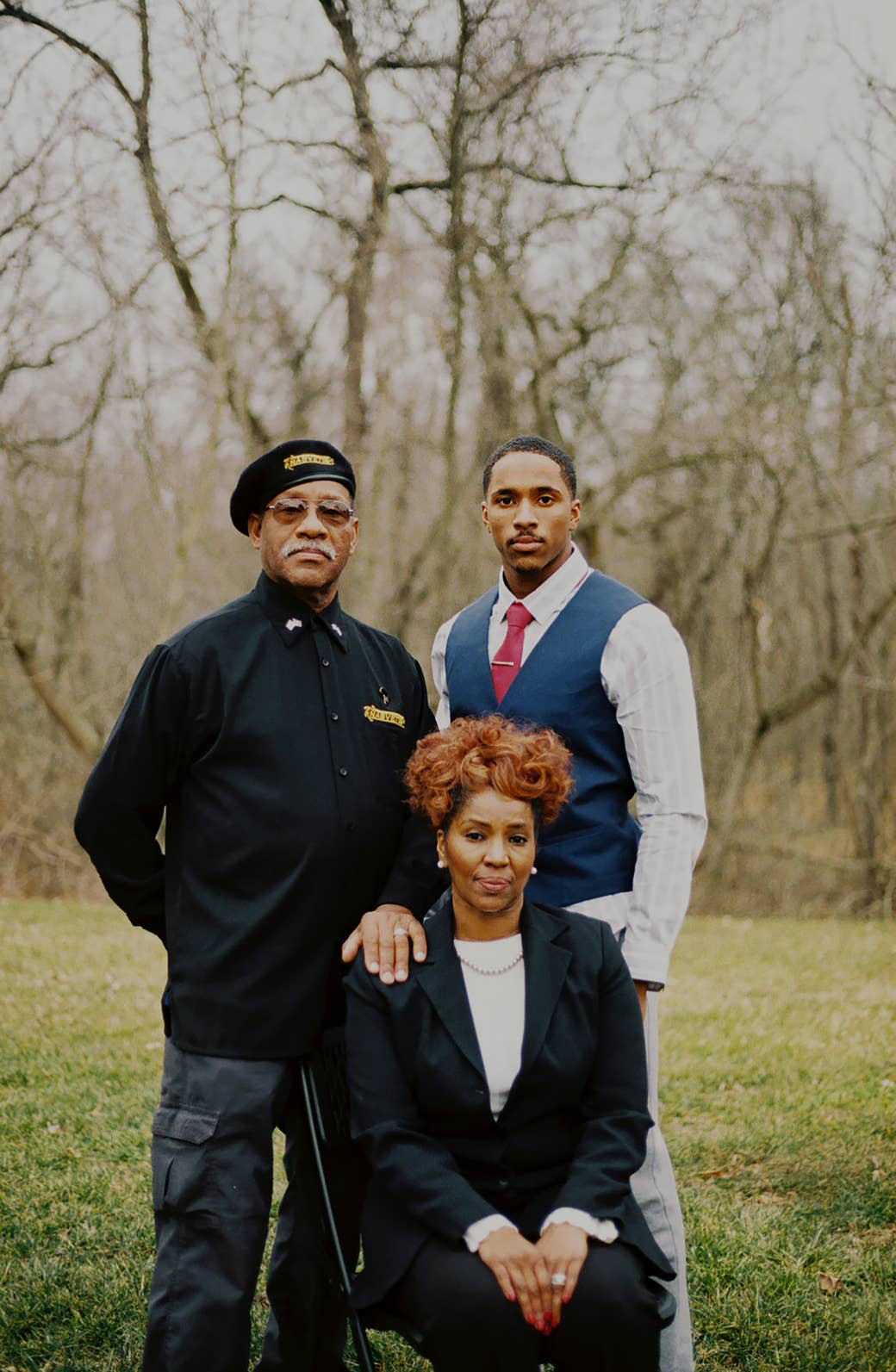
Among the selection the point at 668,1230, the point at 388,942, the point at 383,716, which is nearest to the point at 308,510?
the point at 383,716

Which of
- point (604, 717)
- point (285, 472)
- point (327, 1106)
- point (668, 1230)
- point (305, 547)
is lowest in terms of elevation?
point (668, 1230)

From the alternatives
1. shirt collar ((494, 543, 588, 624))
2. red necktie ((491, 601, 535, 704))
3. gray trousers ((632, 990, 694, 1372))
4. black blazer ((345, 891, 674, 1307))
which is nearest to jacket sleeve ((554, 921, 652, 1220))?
black blazer ((345, 891, 674, 1307))

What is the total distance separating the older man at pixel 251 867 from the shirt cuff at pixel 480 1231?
523 millimetres

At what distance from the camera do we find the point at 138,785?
2740mm

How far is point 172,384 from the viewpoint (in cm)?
1328

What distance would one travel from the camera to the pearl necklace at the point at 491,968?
2.62m

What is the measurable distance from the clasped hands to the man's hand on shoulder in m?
0.54

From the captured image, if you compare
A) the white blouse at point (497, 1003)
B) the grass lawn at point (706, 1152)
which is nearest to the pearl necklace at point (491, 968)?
the white blouse at point (497, 1003)

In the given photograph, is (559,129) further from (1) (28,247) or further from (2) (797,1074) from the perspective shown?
(2) (797,1074)

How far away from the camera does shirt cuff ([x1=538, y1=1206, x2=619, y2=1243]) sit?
2365mm

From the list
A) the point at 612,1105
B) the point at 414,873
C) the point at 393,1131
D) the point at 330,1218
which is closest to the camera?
the point at 393,1131

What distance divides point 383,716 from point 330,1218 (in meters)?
1.09

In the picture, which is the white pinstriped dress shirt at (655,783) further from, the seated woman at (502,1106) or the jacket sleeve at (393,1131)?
the jacket sleeve at (393,1131)

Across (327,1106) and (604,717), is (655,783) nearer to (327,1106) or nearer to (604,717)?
(604,717)
